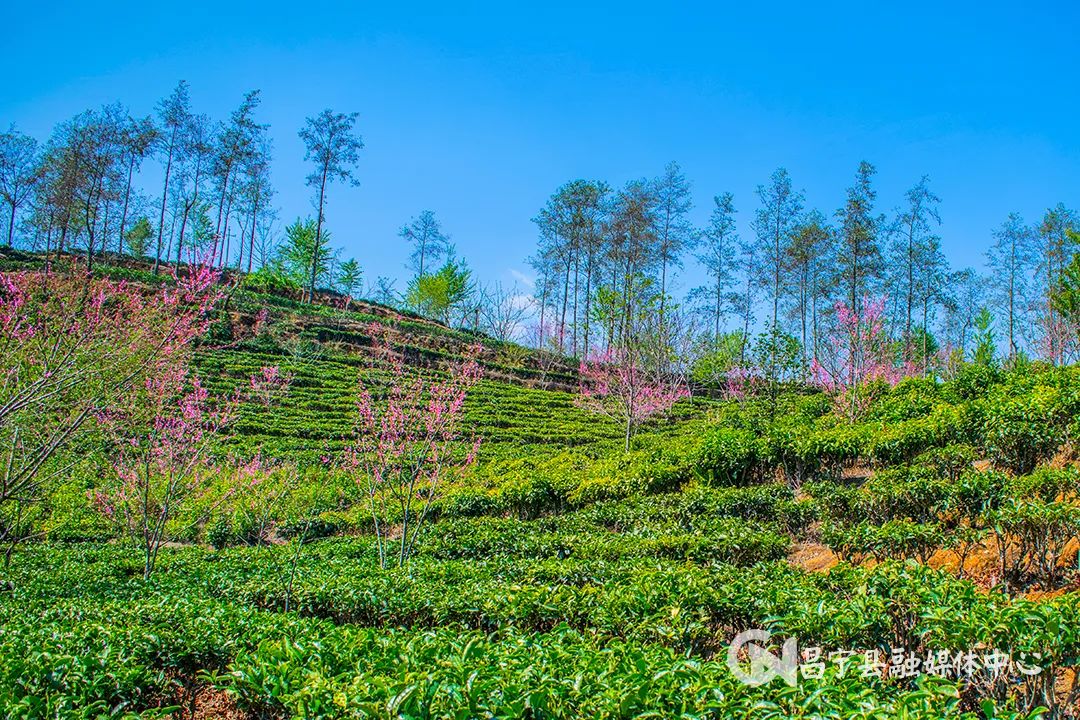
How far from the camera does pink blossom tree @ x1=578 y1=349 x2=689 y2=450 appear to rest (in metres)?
17.9

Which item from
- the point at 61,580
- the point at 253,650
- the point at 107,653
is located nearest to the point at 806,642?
the point at 253,650

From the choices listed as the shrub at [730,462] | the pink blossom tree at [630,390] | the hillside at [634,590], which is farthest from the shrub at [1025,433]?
the pink blossom tree at [630,390]

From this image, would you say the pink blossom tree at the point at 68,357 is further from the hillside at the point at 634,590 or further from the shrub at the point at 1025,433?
the shrub at the point at 1025,433

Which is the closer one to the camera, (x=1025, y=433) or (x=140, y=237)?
(x=1025, y=433)

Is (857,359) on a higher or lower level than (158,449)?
higher

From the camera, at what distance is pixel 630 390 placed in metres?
17.1

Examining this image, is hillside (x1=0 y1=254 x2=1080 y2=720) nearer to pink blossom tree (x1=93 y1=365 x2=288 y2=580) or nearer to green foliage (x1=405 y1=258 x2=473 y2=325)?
pink blossom tree (x1=93 y1=365 x2=288 y2=580)

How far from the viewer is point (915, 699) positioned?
236cm

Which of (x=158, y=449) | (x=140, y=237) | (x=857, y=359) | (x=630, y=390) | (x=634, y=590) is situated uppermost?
(x=140, y=237)

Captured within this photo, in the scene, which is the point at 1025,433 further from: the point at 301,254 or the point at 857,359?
the point at 301,254

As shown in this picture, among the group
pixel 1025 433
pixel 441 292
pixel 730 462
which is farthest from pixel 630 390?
pixel 441 292

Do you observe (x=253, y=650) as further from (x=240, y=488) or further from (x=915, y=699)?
(x=240, y=488)

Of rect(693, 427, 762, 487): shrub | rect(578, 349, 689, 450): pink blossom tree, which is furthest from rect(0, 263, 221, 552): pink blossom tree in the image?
rect(578, 349, 689, 450): pink blossom tree

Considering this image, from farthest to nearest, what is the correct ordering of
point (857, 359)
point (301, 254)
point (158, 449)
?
point (301, 254)
point (857, 359)
point (158, 449)
